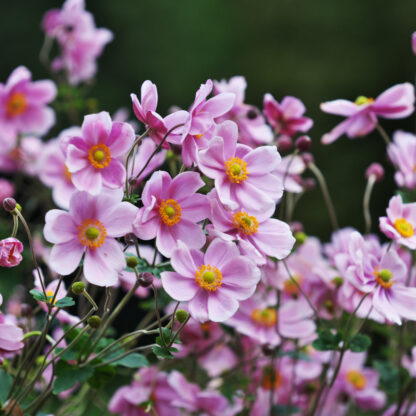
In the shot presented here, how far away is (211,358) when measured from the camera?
1.05 meters

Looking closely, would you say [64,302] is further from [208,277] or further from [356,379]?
[356,379]

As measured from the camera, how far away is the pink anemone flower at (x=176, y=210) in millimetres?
639

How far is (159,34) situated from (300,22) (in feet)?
2.79

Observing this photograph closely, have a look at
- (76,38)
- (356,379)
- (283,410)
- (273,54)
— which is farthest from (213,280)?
(273,54)

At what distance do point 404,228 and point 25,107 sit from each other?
→ 0.82 meters

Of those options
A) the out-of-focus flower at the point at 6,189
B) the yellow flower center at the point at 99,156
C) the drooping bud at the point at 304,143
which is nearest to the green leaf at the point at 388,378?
the drooping bud at the point at 304,143

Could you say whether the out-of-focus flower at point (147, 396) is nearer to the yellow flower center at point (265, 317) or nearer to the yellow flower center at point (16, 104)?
the yellow flower center at point (265, 317)

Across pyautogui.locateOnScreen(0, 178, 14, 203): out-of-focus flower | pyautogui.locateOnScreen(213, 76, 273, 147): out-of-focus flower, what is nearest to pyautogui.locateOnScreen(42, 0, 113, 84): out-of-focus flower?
pyautogui.locateOnScreen(0, 178, 14, 203): out-of-focus flower

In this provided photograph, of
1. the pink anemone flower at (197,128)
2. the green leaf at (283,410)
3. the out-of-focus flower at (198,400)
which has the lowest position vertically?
the green leaf at (283,410)

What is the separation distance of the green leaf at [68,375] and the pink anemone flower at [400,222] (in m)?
0.38

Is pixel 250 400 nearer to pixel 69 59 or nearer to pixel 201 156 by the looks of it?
pixel 201 156

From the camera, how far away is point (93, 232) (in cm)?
63

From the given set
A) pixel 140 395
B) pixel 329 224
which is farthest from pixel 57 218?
pixel 329 224

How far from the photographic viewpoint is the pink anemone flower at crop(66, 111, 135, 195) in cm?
64
